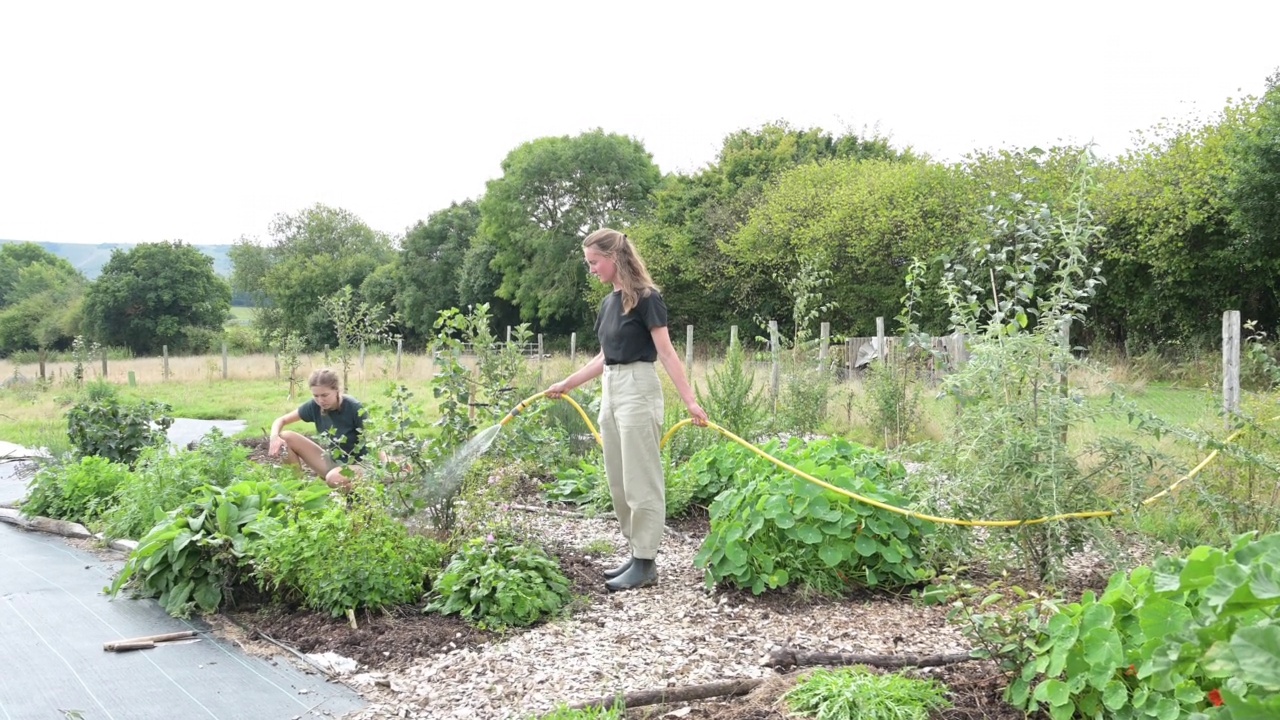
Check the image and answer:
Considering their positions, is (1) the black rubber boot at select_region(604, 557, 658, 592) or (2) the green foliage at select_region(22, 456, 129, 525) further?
(2) the green foliage at select_region(22, 456, 129, 525)

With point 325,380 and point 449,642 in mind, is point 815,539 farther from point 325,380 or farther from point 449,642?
point 325,380

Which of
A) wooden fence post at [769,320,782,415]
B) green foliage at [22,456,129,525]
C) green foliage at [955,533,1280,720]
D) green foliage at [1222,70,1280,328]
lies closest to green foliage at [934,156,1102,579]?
green foliage at [955,533,1280,720]

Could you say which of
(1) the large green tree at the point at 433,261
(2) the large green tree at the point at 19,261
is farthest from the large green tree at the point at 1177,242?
(2) the large green tree at the point at 19,261

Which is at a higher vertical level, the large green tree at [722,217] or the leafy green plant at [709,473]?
the large green tree at [722,217]

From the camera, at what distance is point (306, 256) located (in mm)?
56344

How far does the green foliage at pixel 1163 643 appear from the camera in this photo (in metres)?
1.61

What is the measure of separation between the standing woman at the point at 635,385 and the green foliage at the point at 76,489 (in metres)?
3.77

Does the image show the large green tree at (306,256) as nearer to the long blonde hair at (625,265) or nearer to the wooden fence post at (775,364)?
the wooden fence post at (775,364)

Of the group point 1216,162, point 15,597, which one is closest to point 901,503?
point 15,597

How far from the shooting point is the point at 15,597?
445 cm

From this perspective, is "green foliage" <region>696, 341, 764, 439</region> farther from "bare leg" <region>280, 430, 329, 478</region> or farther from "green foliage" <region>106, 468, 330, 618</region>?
"green foliage" <region>106, 468, 330, 618</region>

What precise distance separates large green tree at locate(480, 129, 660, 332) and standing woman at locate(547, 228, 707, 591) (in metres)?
28.9

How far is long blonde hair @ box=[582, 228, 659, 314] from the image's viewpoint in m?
4.21

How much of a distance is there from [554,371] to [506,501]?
25.4 ft
